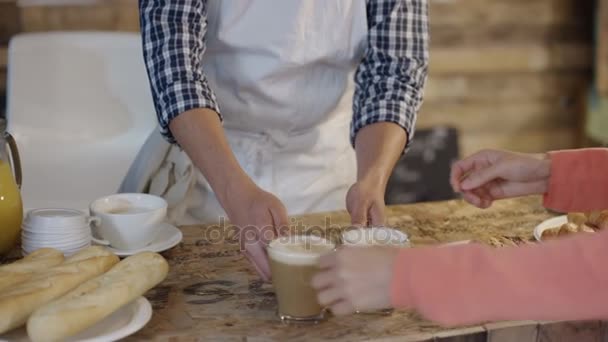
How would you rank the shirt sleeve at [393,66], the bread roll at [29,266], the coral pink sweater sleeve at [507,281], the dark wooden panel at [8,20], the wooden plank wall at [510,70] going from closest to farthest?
the coral pink sweater sleeve at [507,281], the bread roll at [29,266], the shirt sleeve at [393,66], the dark wooden panel at [8,20], the wooden plank wall at [510,70]

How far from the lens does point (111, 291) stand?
1.22 meters

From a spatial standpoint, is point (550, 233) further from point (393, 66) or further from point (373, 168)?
point (393, 66)

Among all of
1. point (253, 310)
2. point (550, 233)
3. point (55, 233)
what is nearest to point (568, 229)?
point (550, 233)

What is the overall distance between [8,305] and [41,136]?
4.44 feet

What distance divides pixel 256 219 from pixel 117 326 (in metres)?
0.35

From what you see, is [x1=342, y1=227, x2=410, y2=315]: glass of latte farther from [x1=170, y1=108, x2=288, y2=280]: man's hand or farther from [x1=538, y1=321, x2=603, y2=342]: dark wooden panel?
[x1=538, y1=321, x2=603, y2=342]: dark wooden panel

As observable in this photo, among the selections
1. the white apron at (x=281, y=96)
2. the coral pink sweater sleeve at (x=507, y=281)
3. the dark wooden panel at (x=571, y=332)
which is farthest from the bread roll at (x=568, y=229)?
the white apron at (x=281, y=96)

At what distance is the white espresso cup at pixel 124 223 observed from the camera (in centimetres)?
154

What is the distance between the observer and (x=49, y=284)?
123 centimetres

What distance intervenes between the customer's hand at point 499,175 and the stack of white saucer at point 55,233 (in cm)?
76

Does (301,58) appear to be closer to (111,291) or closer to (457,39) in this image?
(111,291)

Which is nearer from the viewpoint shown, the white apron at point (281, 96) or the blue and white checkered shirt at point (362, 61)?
Result: the blue and white checkered shirt at point (362, 61)

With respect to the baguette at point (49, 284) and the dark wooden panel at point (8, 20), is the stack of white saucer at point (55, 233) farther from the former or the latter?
the dark wooden panel at point (8, 20)

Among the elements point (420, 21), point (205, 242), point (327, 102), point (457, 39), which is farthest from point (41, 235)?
point (457, 39)
